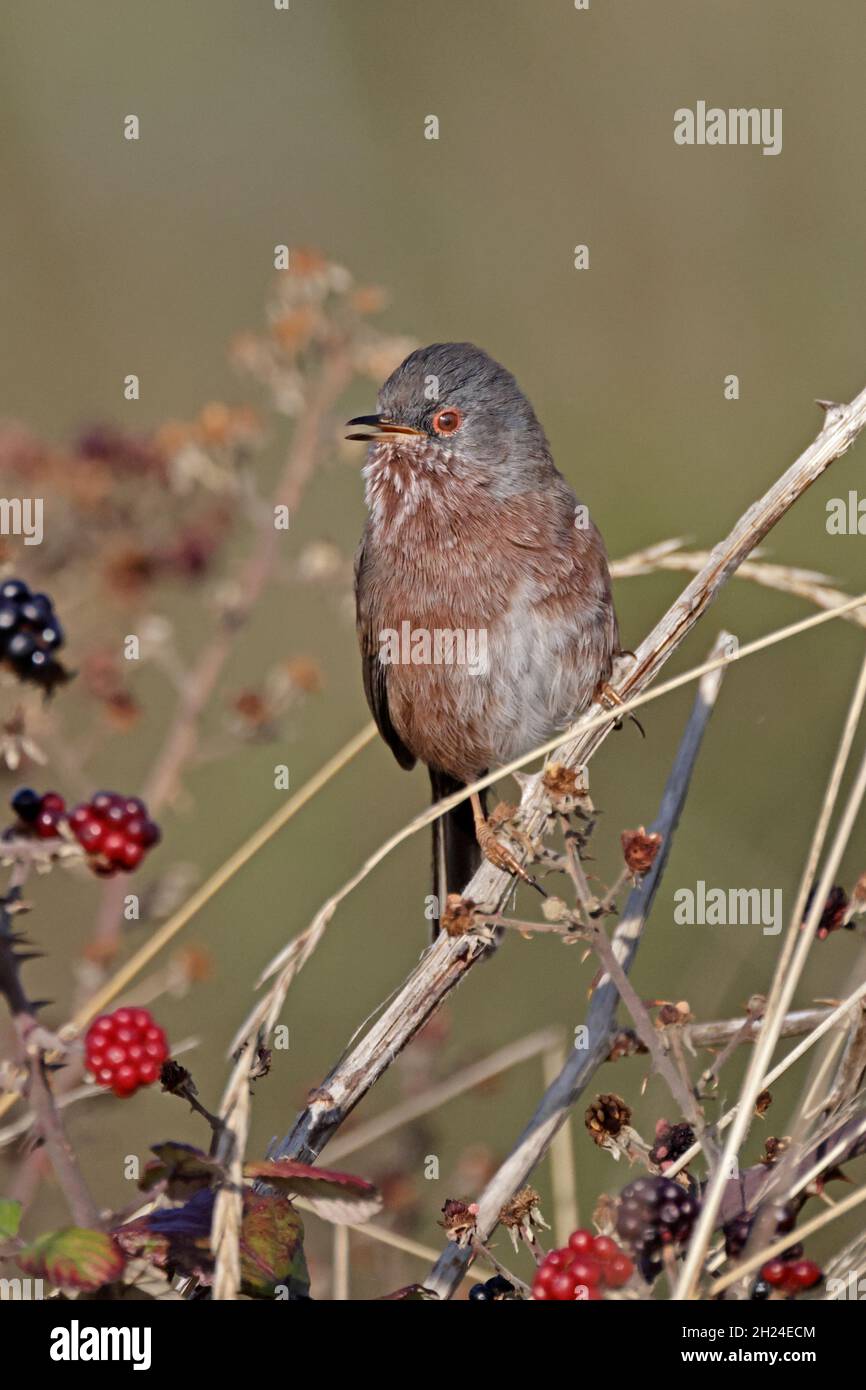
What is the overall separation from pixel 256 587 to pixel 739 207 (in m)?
3.90

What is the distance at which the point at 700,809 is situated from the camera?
230 inches

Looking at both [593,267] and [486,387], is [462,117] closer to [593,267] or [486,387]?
[593,267]

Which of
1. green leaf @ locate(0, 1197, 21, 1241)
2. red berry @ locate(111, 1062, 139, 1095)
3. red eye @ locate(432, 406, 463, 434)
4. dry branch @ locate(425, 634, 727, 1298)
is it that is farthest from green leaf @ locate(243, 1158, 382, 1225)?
red eye @ locate(432, 406, 463, 434)

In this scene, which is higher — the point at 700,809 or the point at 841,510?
the point at 841,510

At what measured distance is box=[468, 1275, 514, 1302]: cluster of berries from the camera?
2418 millimetres

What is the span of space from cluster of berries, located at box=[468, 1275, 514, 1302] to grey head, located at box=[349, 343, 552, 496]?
9.52 ft

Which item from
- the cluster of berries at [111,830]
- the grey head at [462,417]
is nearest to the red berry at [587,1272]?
the cluster of berries at [111,830]

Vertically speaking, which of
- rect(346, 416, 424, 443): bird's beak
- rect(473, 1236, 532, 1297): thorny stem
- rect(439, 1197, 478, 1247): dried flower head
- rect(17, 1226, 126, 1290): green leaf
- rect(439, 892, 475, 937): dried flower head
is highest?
rect(346, 416, 424, 443): bird's beak

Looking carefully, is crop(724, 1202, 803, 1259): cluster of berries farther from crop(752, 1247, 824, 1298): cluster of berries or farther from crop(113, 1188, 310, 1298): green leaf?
crop(113, 1188, 310, 1298): green leaf

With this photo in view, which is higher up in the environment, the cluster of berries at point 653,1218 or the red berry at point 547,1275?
the cluster of berries at point 653,1218

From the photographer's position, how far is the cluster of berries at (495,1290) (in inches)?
95.2

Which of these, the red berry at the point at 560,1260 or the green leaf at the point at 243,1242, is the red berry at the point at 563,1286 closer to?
the red berry at the point at 560,1260

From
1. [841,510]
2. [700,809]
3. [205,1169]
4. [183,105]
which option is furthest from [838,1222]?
[183,105]

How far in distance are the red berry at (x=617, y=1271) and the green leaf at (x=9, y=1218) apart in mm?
837
